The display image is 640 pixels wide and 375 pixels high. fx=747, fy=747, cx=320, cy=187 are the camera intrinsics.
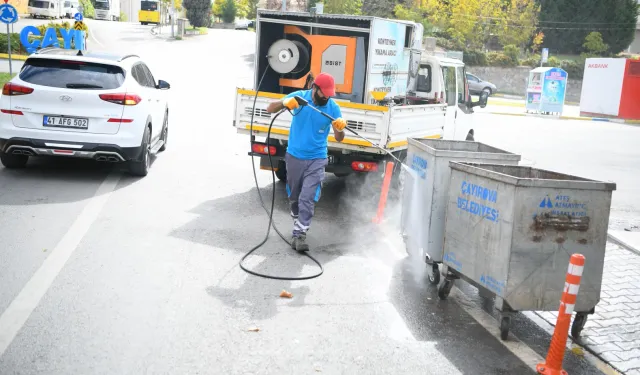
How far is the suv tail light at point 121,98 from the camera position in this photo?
10445mm

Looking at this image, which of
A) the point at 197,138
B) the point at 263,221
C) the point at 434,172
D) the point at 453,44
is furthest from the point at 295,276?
the point at 453,44

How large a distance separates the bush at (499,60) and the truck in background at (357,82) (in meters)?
50.5

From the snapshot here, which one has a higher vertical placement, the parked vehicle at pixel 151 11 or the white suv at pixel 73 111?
the parked vehicle at pixel 151 11

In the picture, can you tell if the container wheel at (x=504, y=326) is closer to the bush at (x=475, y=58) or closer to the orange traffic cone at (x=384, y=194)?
the orange traffic cone at (x=384, y=194)

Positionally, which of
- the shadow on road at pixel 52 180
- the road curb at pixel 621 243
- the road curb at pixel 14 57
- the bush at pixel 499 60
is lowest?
the road curb at pixel 621 243

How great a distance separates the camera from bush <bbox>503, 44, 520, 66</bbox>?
61.8 meters

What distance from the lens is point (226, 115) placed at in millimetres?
21938

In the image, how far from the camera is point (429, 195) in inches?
274

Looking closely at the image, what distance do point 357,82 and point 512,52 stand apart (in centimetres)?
5341

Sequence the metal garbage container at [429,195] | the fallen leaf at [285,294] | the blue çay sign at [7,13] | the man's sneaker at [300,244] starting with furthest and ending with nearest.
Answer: the blue çay sign at [7,13] < the man's sneaker at [300,244] < the metal garbage container at [429,195] < the fallen leaf at [285,294]

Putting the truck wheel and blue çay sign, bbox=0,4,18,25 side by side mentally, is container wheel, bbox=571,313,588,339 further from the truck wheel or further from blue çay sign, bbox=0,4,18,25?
blue çay sign, bbox=0,4,18,25

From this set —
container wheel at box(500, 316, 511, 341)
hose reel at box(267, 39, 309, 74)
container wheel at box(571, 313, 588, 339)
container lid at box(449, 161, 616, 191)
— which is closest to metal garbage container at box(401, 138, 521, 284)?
container lid at box(449, 161, 616, 191)

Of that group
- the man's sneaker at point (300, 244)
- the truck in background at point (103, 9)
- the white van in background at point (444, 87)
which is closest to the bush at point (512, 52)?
the truck in background at point (103, 9)

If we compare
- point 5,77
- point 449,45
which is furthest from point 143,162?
point 449,45
